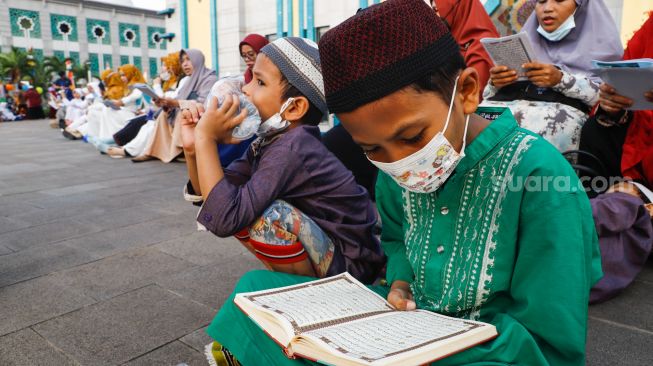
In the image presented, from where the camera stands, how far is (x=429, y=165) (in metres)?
1.18

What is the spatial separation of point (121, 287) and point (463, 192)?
6.39 ft

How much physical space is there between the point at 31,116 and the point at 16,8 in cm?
1418

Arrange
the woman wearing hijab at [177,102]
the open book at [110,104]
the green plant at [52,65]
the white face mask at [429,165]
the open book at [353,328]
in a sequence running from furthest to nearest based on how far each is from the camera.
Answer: the green plant at [52,65] < the open book at [110,104] < the woman wearing hijab at [177,102] < the white face mask at [429,165] < the open book at [353,328]

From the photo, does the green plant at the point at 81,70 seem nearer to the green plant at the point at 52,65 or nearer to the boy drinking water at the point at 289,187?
the green plant at the point at 52,65

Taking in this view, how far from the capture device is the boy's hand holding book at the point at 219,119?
1.80 meters

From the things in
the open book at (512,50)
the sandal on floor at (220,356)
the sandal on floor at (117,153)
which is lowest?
the sandal on floor at (117,153)

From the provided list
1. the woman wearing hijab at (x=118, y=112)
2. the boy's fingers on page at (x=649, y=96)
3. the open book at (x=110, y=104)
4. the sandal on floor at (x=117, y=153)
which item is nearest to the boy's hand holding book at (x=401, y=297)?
the boy's fingers on page at (x=649, y=96)

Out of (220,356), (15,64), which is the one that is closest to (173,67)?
(220,356)

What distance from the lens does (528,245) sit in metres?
1.08

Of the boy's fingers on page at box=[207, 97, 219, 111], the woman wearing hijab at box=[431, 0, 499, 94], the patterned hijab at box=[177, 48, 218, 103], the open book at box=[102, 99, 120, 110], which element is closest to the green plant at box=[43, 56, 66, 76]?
the open book at box=[102, 99, 120, 110]

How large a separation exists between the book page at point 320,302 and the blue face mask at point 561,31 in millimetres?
2621

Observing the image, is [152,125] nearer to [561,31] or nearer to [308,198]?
[561,31]

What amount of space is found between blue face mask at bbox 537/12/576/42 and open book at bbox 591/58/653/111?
0.96 metres

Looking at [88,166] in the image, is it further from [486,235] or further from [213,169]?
[486,235]
